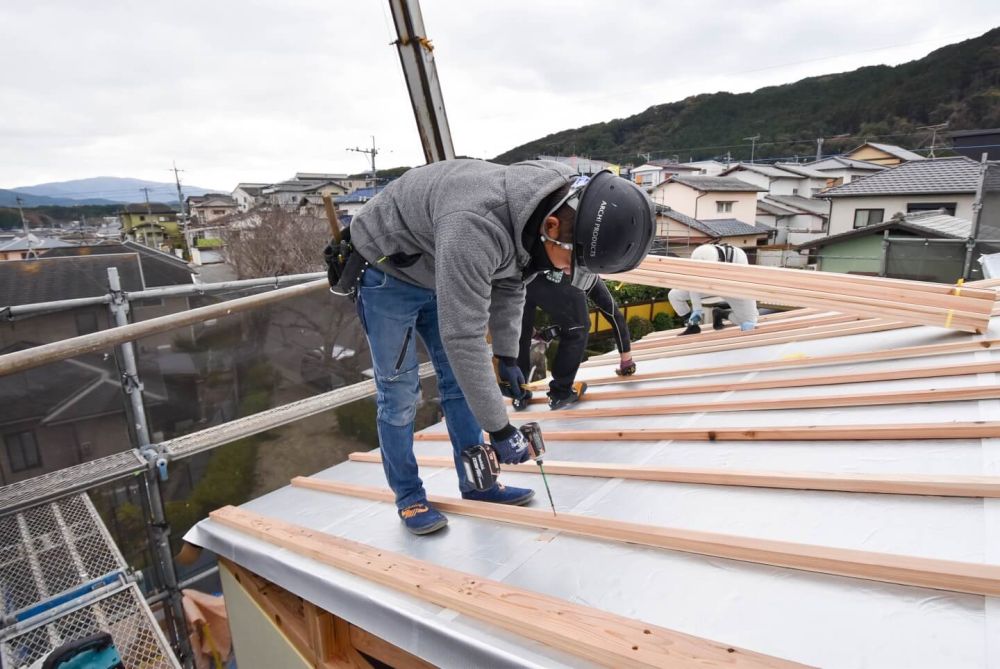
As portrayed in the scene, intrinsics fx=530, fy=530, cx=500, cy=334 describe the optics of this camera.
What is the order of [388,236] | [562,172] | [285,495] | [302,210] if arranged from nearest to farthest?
[562,172], [388,236], [285,495], [302,210]

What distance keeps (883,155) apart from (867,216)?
72.2 feet

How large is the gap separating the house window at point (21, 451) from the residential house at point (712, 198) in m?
30.6

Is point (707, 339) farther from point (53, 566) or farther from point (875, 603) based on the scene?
point (53, 566)

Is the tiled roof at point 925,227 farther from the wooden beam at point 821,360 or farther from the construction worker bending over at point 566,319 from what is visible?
the construction worker bending over at point 566,319

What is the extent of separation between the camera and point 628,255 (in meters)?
1.65

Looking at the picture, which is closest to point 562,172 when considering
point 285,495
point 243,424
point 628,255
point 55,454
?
point 628,255

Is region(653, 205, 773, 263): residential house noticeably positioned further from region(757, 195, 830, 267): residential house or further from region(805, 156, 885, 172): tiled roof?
region(805, 156, 885, 172): tiled roof

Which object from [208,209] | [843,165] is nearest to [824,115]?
[843,165]

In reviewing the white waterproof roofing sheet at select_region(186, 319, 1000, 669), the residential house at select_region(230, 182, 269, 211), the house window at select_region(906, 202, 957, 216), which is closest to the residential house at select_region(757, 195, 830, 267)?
the house window at select_region(906, 202, 957, 216)

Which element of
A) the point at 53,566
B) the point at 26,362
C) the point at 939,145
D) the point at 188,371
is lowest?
the point at 53,566

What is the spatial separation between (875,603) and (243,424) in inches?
149

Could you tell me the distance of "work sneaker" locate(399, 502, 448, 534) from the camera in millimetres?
2092

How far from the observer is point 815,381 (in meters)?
2.90

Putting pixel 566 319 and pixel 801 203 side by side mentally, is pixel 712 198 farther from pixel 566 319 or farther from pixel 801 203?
pixel 566 319
